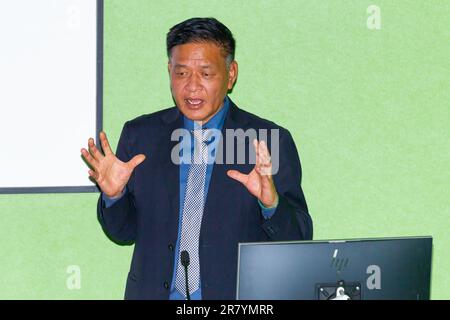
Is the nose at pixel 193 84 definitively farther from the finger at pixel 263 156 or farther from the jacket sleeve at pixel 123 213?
the finger at pixel 263 156

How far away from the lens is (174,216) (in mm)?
2473

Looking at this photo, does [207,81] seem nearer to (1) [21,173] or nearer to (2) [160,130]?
(2) [160,130]

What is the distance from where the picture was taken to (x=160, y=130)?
2.64 m

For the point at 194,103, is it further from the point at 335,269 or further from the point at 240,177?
the point at 335,269

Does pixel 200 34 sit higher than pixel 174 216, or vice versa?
pixel 200 34

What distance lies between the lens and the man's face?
2.45 meters

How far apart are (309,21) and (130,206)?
3.81 ft

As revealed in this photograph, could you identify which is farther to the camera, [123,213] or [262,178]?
[123,213]

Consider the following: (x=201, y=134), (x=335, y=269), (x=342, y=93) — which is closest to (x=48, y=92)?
(x=201, y=134)

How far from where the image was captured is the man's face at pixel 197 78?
2.45 m

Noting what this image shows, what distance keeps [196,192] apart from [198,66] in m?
0.43

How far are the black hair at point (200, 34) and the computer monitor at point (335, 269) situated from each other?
1.07 meters

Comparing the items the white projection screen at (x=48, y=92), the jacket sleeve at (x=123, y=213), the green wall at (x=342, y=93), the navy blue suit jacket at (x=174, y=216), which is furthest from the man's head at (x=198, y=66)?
the white projection screen at (x=48, y=92)

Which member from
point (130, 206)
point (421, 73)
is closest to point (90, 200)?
point (130, 206)
